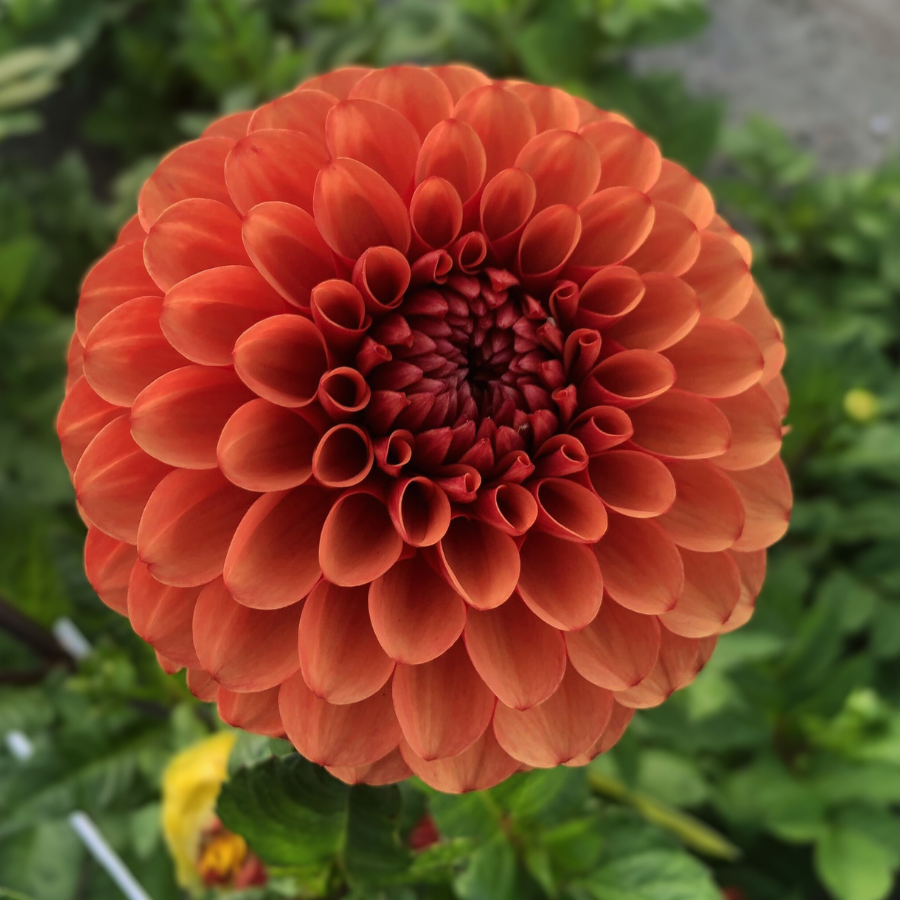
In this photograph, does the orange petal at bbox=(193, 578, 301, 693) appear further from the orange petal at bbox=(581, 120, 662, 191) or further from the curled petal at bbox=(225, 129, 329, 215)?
the orange petal at bbox=(581, 120, 662, 191)

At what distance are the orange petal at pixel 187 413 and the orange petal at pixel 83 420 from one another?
0.05 meters

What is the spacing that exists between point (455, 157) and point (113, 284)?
0.20m

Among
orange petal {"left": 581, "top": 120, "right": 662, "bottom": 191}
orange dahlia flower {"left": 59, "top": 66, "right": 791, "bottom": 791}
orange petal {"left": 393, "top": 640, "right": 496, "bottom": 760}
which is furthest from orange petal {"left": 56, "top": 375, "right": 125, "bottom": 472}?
orange petal {"left": 581, "top": 120, "right": 662, "bottom": 191}

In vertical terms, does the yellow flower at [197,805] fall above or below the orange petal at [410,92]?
below

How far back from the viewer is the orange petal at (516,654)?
0.43m

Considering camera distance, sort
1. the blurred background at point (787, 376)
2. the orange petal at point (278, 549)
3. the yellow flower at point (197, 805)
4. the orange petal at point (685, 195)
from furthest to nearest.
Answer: the blurred background at point (787, 376) → the yellow flower at point (197, 805) → the orange petal at point (685, 195) → the orange petal at point (278, 549)

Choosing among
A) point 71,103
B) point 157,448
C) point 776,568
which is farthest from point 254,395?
point 71,103

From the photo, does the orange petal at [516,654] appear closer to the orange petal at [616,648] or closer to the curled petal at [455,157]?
the orange petal at [616,648]

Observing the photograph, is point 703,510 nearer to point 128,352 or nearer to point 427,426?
point 427,426

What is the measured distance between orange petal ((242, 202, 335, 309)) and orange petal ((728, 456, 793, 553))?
0.26 meters

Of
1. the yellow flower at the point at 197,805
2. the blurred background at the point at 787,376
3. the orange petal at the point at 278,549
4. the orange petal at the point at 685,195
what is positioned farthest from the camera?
the blurred background at the point at 787,376

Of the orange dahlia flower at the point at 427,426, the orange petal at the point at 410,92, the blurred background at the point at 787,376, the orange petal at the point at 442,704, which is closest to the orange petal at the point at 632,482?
the orange dahlia flower at the point at 427,426

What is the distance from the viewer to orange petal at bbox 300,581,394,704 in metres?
0.42

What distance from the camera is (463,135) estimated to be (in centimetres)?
47
